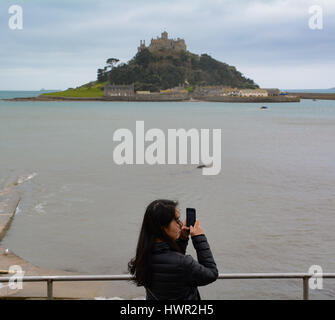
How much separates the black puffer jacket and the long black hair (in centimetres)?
3

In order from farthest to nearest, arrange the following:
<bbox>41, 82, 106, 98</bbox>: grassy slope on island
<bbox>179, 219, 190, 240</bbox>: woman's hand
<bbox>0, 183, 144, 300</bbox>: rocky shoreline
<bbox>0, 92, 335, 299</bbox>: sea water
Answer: <bbox>41, 82, 106, 98</bbox>: grassy slope on island
<bbox>0, 92, 335, 299</bbox>: sea water
<bbox>0, 183, 144, 300</bbox>: rocky shoreline
<bbox>179, 219, 190, 240</bbox>: woman's hand

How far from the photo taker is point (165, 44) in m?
186

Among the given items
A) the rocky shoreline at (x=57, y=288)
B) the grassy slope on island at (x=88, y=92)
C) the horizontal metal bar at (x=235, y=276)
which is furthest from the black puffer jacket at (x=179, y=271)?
the grassy slope on island at (x=88, y=92)

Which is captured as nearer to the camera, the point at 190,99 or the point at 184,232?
the point at 184,232

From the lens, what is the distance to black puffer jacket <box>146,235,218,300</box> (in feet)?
8.80

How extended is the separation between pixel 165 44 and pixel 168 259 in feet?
620

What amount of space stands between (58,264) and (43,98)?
619 ft

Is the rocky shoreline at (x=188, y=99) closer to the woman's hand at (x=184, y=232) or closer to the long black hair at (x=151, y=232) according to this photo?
the woman's hand at (x=184, y=232)

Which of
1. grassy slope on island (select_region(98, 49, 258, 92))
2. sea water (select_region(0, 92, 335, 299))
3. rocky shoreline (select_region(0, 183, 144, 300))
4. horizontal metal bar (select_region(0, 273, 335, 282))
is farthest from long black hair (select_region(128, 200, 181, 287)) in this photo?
grassy slope on island (select_region(98, 49, 258, 92))

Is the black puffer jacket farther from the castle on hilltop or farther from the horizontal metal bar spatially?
the castle on hilltop

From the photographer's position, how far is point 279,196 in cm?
1889

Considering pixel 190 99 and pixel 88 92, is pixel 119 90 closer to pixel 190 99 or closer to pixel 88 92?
pixel 88 92

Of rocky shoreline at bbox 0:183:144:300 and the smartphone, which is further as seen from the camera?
rocky shoreline at bbox 0:183:144:300

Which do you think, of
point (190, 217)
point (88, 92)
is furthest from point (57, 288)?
point (88, 92)
